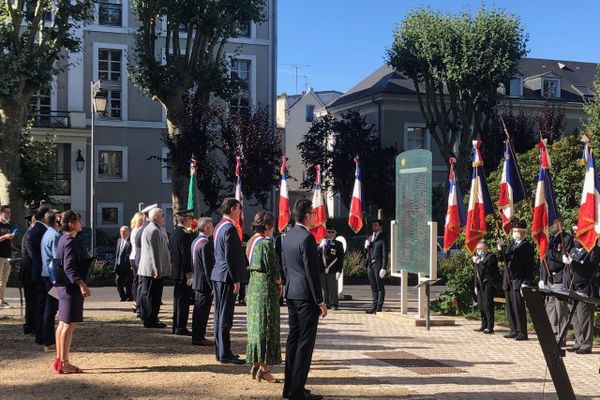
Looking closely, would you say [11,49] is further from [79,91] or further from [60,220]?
[60,220]

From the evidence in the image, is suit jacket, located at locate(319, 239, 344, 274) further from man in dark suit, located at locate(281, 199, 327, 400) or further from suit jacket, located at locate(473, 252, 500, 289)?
man in dark suit, located at locate(281, 199, 327, 400)

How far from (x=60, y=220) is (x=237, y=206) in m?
2.04

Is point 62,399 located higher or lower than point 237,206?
lower

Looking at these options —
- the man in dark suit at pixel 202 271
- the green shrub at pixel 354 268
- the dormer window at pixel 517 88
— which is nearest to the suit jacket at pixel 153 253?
the man in dark suit at pixel 202 271

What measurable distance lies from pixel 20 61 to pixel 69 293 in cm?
1646

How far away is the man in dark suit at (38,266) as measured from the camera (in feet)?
34.1

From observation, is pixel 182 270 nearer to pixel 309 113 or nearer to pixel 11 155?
pixel 11 155

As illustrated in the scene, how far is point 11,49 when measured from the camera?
2347 centimetres

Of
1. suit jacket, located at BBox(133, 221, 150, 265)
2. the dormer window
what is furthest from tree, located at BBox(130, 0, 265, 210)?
the dormer window

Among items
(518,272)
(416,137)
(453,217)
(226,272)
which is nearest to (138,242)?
(226,272)

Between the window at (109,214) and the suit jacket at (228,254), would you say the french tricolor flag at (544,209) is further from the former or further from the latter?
the window at (109,214)

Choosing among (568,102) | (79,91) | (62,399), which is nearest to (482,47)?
(568,102)

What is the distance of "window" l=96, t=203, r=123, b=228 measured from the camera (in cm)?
3878

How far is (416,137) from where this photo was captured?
46.0 m
